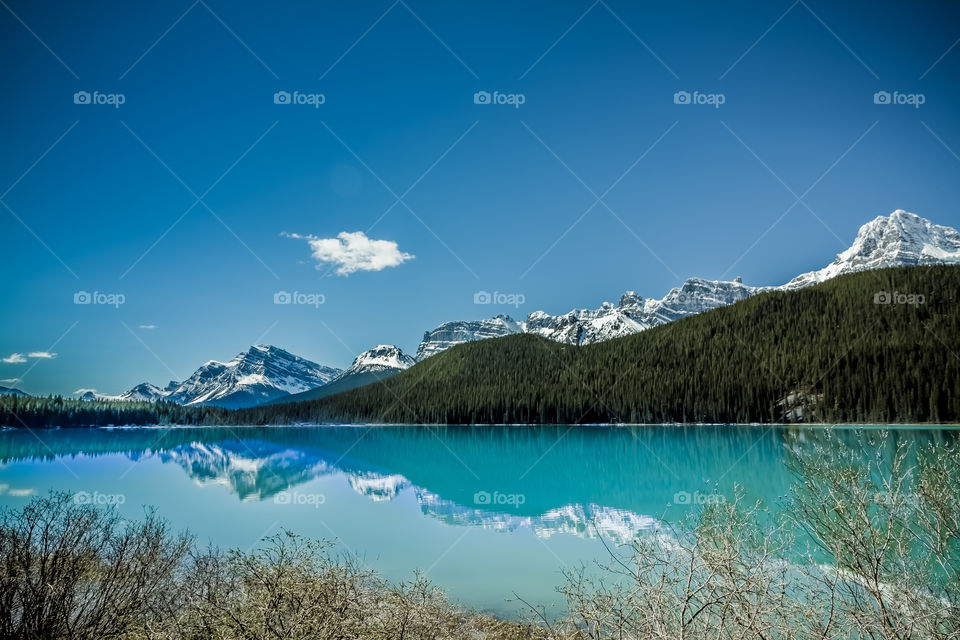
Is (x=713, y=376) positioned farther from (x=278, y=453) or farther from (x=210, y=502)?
(x=210, y=502)

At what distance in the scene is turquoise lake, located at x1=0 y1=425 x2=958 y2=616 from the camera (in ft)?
56.7

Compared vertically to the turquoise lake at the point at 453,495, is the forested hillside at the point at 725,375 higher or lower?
higher

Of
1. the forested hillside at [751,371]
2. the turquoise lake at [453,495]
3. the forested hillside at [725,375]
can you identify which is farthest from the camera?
the forested hillside at [725,375]

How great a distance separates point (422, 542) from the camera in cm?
2020

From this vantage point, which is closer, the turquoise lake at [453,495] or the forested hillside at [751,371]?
the turquoise lake at [453,495]

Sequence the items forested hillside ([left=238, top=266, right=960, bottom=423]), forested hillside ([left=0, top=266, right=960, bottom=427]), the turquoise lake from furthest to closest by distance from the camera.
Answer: forested hillside ([left=0, top=266, right=960, bottom=427]), forested hillside ([left=238, top=266, right=960, bottom=423]), the turquoise lake

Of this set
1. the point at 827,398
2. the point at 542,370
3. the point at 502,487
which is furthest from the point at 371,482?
the point at 542,370

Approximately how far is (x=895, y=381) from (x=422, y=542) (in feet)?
258

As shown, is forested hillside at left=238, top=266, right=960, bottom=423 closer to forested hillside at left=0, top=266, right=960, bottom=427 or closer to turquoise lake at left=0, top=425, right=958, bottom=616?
forested hillside at left=0, top=266, right=960, bottom=427

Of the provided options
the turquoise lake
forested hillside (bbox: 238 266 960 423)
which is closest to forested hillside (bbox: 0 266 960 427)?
forested hillside (bbox: 238 266 960 423)

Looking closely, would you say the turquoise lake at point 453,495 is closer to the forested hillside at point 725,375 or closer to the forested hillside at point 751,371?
Result: the forested hillside at point 751,371

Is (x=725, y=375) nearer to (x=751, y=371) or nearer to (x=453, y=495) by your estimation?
(x=751, y=371)

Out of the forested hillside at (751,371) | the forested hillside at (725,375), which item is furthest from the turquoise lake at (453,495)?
the forested hillside at (725,375)

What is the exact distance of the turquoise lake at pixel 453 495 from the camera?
56.7 ft
